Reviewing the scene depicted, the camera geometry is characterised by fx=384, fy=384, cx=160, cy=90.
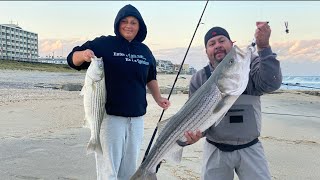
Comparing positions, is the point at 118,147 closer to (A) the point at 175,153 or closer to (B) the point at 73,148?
(A) the point at 175,153

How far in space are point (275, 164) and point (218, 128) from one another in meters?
3.56

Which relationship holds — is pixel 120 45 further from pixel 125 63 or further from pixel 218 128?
pixel 218 128

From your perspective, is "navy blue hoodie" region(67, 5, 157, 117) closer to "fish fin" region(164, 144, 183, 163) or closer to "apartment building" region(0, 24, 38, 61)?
"fish fin" region(164, 144, 183, 163)

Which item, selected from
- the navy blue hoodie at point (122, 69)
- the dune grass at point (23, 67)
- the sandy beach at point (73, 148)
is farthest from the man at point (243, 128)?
the dune grass at point (23, 67)

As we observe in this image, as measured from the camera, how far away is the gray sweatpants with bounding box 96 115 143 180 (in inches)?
164

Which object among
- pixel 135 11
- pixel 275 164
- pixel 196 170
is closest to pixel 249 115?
pixel 135 11

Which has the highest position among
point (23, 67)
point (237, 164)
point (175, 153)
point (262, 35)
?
point (262, 35)

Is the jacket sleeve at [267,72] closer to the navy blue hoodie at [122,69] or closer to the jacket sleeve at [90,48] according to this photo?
the navy blue hoodie at [122,69]

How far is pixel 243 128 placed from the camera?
3.72 m

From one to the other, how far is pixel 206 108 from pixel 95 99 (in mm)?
1207

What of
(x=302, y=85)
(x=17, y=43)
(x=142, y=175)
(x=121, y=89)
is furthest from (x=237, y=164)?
(x=17, y=43)

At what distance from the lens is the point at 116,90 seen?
13.7 feet

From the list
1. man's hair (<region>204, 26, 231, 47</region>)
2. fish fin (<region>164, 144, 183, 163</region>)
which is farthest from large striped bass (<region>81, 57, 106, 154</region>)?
man's hair (<region>204, 26, 231, 47</region>)

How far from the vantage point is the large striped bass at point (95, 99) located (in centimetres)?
388
